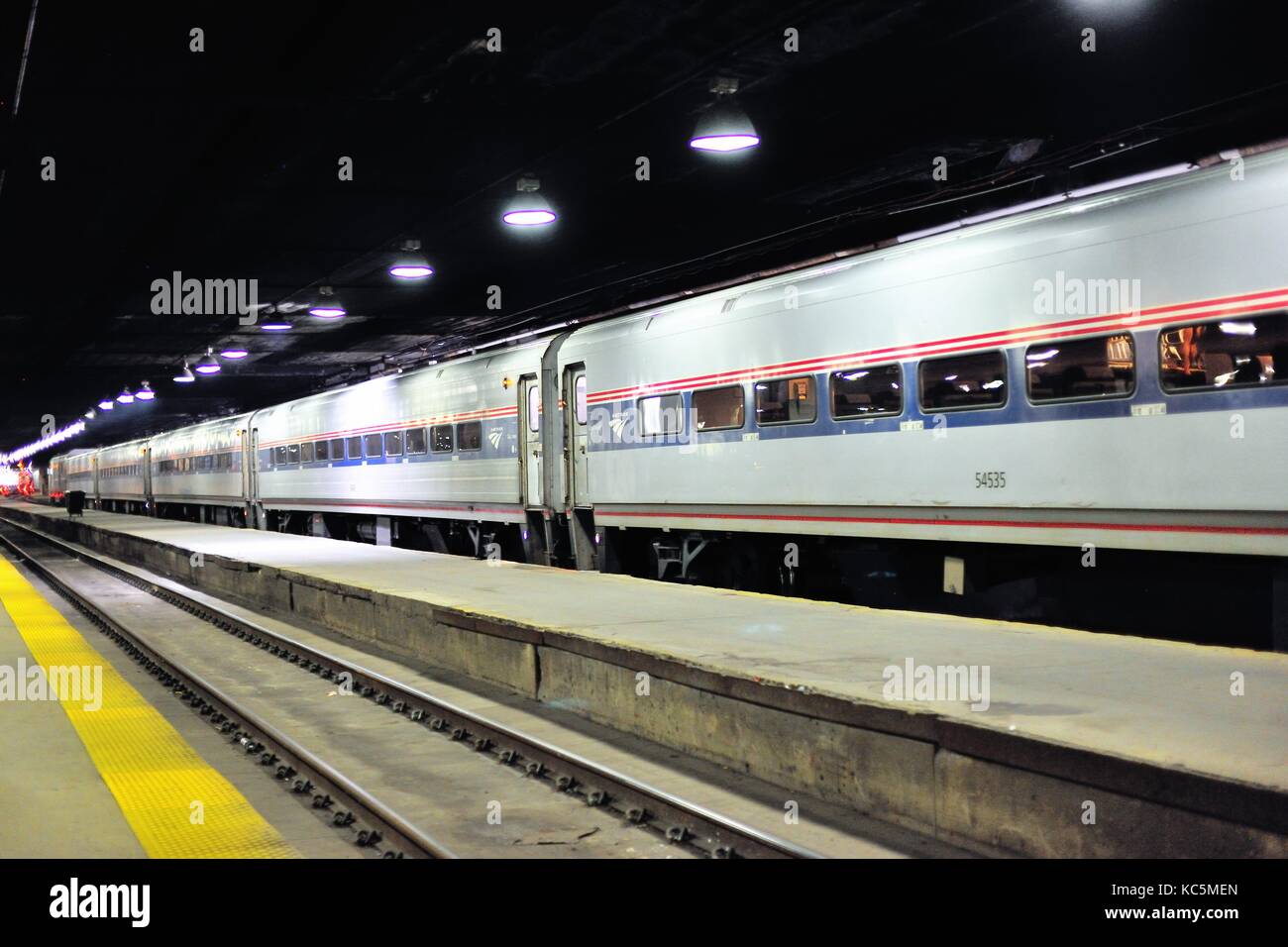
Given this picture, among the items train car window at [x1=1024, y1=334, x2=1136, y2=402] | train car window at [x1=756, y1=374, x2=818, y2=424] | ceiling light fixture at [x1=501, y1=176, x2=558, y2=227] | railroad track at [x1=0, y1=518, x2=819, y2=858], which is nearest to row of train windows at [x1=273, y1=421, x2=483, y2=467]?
railroad track at [x1=0, y1=518, x2=819, y2=858]

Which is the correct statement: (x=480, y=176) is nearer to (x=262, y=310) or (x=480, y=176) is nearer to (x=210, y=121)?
(x=210, y=121)

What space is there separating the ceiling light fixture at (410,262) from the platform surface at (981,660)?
6173 mm

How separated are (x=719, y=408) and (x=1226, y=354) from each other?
6102 mm

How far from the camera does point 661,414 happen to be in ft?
48.3

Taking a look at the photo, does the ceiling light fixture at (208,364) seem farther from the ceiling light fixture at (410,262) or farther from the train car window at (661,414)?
the train car window at (661,414)

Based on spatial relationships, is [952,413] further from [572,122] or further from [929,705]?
[929,705]

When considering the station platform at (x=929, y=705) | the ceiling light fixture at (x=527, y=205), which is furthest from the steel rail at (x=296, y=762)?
the ceiling light fixture at (x=527, y=205)

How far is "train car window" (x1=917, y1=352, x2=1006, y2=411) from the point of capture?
10.1 m

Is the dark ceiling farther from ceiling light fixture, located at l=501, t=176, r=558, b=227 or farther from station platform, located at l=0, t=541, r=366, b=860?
station platform, located at l=0, t=541, r=366, b=860

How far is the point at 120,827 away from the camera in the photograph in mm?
6695

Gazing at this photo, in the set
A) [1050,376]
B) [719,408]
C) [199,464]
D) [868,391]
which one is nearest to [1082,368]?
[1050,376]
